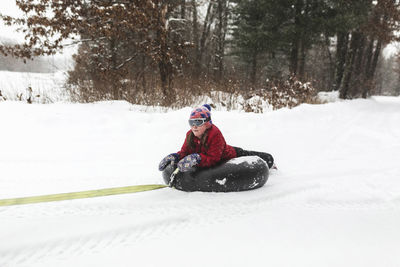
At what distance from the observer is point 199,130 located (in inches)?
111

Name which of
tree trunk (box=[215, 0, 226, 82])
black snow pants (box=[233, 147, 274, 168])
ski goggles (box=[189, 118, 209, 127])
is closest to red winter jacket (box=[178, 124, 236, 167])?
ski goggles (box=[189, 118, 209, 127])

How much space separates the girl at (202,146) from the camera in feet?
8.80

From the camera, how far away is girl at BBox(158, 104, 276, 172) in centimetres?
268

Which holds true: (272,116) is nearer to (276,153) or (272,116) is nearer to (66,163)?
(276,153)

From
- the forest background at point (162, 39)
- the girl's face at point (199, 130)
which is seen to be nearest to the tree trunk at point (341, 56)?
the forest background at point (162, 39)

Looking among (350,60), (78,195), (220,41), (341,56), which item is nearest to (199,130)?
(78,195)

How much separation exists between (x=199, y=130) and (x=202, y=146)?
21 centimetres

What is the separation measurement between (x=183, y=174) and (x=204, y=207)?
0.48 metres

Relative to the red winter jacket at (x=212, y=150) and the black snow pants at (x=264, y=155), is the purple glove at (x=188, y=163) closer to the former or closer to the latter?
the red winter jacket at (x=212, y=150)

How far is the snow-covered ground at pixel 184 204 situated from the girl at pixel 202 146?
0.35m

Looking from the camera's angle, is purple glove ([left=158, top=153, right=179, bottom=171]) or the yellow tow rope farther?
purple glove ([left=158, top=153, right=179, bottom=171])

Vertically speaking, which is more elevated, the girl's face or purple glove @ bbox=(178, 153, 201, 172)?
the girl's face

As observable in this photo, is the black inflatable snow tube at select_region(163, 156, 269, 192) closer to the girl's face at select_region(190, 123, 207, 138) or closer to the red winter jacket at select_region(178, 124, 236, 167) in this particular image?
the red winter jacket at select_region(178, 124, 236, 167)

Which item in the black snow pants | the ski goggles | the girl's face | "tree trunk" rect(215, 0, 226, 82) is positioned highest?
"tree trunk" rect(215, 0, 226, 82)
